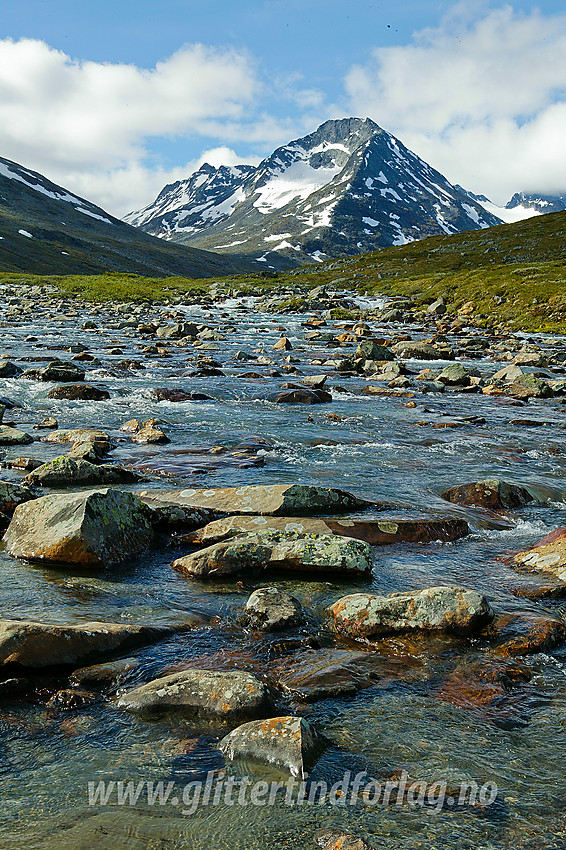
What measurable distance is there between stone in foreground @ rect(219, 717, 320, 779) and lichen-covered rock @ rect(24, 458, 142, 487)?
7.93 m

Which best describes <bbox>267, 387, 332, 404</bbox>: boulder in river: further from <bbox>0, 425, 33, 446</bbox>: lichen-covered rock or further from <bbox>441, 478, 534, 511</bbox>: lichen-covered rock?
<bbox>441, 478, 534, 511</bbox>: lichen-covered rock

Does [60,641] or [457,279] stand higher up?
[457,279]

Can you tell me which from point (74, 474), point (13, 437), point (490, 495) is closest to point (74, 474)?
point (74, 474)

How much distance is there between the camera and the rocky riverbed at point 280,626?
4352 millimetres

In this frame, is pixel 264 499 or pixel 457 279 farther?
pixel 457 279

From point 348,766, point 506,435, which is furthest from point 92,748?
point 506,435

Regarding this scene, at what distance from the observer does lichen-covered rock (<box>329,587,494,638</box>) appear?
6965 mm

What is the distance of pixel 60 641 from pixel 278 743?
2.56m

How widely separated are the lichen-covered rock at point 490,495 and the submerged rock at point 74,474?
670 cm

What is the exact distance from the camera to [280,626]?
279 inches

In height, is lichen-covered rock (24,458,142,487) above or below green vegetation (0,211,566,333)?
below

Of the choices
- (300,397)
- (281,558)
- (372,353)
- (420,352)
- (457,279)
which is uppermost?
(457,279)

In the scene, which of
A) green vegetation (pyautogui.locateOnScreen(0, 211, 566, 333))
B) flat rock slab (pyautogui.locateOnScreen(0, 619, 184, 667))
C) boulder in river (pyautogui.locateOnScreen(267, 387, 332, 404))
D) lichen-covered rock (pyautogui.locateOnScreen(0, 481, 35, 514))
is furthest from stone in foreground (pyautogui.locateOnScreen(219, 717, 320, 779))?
green vegetation (pyautogui.locateOnScreen(0, 211, 566, 333))

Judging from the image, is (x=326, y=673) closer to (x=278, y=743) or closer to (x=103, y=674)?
(x=278, y=743)
